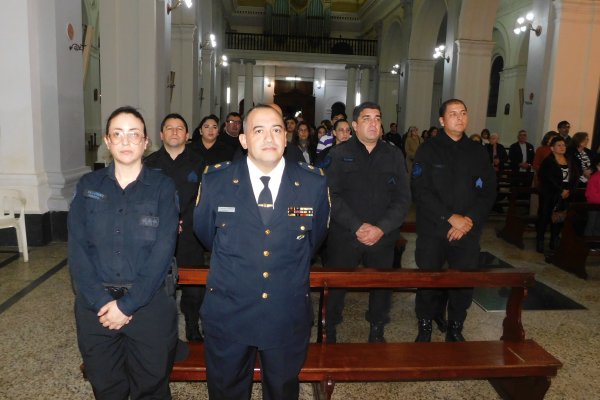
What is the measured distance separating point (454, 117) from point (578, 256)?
341 cm

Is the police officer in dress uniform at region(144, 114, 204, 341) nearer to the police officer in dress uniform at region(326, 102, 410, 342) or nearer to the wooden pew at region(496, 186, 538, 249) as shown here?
the police officer in dress uniform at region(326, 102, 410, 342)

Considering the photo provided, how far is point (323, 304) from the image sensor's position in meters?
3.03

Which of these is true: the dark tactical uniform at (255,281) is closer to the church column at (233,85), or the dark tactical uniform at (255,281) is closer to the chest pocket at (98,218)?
the chest pocket at (98,218)

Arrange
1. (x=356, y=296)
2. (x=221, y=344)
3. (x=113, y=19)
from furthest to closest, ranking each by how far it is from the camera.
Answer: (x=113, y=19) → (x=356, y=296) → (x=221, y=344)

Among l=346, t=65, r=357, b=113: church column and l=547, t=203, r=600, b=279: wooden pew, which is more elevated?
l=346, t=65, r=357, b=113: church column

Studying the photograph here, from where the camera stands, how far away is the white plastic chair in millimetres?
5356

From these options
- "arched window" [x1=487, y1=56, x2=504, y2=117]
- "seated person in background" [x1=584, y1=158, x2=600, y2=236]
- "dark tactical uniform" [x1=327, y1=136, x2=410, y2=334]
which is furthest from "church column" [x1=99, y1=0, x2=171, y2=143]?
"arched window" [x1=487, y1=56, x2=504, y2=117]

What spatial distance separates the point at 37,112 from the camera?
5.94 m

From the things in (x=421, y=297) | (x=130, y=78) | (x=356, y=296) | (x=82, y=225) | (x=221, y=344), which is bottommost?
(x=356, y=296)

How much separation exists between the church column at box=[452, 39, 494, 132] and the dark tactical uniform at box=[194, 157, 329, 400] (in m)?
11.0

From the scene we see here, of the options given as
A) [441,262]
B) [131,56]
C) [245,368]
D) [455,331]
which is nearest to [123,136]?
[245,368]

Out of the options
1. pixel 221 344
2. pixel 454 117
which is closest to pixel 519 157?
pixel 454 117

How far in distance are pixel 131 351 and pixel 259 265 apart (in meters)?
0.73

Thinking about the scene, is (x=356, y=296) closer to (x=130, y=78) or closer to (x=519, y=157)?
(x=130, y=78)
